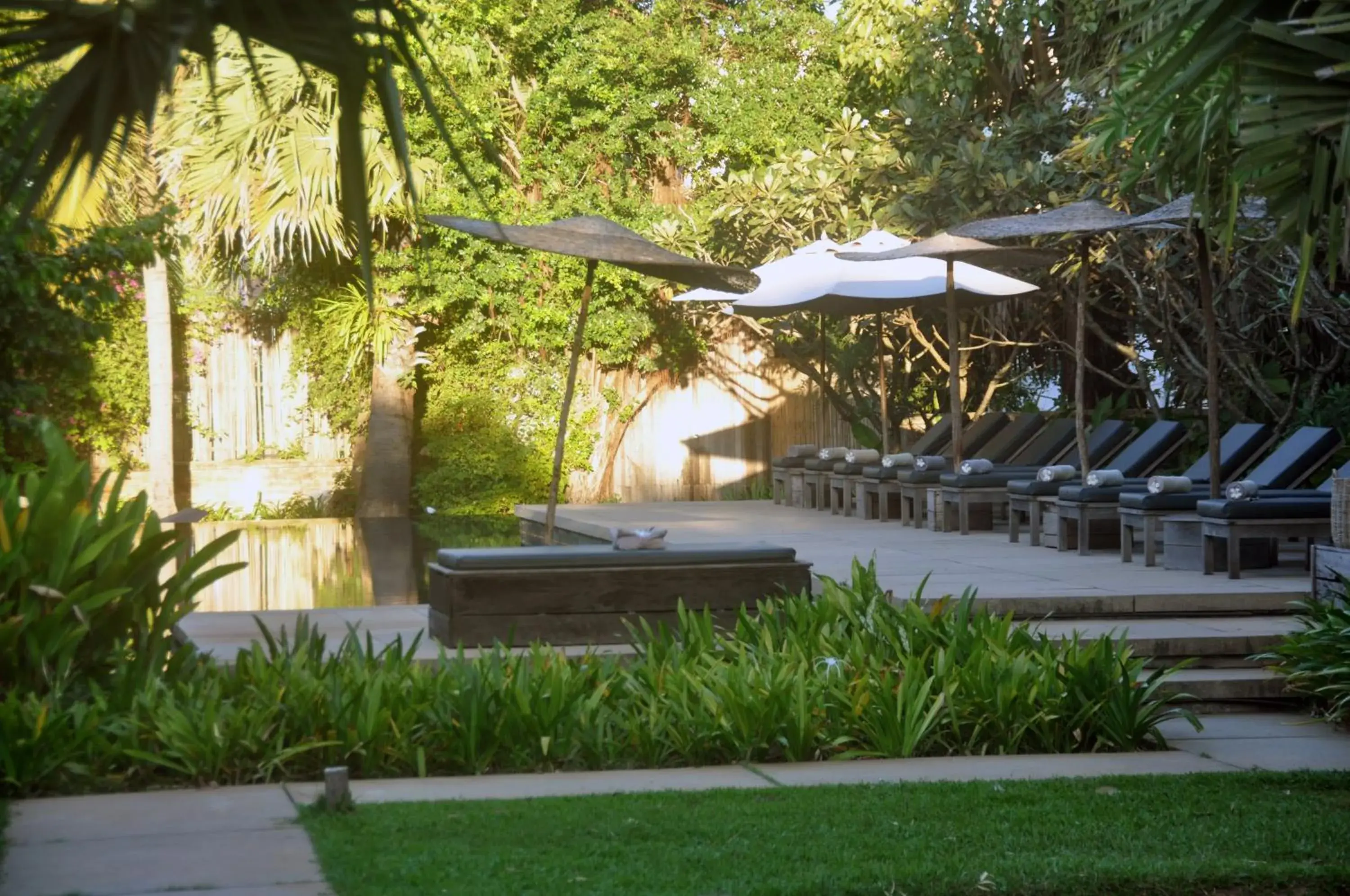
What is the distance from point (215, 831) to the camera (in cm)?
479

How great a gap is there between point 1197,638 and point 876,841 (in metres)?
3.43

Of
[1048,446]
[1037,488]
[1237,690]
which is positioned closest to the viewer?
[1237,690]

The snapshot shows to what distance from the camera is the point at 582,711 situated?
5.92 m

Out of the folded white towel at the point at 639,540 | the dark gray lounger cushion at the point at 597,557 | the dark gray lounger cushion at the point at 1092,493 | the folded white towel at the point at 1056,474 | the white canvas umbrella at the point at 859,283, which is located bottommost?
the dark gray lounger cushion at the point at 597,557

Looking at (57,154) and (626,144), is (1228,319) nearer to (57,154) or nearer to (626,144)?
(626,144)

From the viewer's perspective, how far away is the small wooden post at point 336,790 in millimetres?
4930

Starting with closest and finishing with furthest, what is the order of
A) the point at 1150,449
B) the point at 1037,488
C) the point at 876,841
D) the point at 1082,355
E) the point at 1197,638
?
the point at 876,841 < the point at 1197,638 < the point at 1082,355 < the point at 1037,488 < the point at 1150,449

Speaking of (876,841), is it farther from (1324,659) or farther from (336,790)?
(1324,659)

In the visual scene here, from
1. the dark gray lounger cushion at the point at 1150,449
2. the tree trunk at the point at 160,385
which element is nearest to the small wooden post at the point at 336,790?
the dark gray lounger cushion at the point at 1150,449

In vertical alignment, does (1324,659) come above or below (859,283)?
below

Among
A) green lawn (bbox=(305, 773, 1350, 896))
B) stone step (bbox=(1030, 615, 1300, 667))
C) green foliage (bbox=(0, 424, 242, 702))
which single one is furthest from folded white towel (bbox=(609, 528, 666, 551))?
green lawn (bbox=(305, 773, 1350, 896))

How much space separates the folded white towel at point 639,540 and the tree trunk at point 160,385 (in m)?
9.65

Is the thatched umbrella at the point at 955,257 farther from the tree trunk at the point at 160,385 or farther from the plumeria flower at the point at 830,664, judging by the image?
the tree trunk at the point at 160,385

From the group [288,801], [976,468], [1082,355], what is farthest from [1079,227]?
[288,801]
